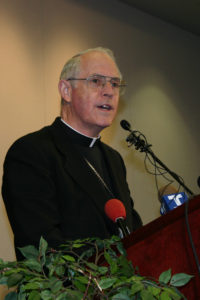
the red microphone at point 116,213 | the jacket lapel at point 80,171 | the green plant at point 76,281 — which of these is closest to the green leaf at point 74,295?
the green plant at point 76,281

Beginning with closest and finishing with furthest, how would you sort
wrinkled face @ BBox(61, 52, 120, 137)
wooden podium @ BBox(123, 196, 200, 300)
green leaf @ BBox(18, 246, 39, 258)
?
green leaf @ BBox(18, 246, 39, 258)
wooden podium @ BBox(123, 196, 200, 300)
wrinkled face @ BBox(61, 52, 120, 137)

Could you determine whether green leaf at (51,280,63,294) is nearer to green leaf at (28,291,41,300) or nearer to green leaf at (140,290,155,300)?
green leaf at (28,291,41,300)

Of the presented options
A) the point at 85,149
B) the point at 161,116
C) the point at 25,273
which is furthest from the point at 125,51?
the point at 25,273

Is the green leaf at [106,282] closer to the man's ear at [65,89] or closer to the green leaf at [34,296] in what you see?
the green leaf at [34,296]

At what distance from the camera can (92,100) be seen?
2.60 m

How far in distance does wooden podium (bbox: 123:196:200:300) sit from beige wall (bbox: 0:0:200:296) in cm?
287

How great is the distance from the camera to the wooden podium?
120cm

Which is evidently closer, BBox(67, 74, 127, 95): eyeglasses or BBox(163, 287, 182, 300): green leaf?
BBox(163, 287, 182, 300): green leaf

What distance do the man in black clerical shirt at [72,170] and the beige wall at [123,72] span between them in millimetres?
1511

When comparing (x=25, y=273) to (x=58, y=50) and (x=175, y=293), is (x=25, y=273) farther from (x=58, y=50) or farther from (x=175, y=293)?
(x=58, y=50)

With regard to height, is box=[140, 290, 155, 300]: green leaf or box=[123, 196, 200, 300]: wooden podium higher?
box=[123, 196, 200, 300]: wooden podium

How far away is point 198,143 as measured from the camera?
682 cm

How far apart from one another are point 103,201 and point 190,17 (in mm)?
4632

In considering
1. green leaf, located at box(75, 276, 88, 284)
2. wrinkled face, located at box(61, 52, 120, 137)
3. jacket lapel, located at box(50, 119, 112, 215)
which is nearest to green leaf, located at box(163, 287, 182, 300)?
green leaf, located at box(75, 276, 88, 284)
